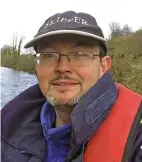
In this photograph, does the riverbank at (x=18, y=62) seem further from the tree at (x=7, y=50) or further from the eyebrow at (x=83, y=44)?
the eyebrow at (x=83, y=44)

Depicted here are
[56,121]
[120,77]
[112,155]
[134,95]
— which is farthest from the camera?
[120,77]

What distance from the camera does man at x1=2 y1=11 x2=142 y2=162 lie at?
1.38 meters

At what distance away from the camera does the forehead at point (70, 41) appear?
1488 mm

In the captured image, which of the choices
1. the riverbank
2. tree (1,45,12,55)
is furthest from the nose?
tree (1,45,12,55)

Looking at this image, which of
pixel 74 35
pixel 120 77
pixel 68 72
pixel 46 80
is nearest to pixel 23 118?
pixel 46 80

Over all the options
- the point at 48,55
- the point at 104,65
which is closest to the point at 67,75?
the point at 48,55

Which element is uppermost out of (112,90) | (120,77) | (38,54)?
(38,54)

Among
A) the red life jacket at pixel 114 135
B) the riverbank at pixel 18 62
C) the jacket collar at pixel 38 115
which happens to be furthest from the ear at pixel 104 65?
the riverbank at pixel 18 62

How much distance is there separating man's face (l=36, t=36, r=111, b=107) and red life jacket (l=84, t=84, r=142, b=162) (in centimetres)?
18

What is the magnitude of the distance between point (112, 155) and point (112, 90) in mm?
331

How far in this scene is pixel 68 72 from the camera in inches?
58.4

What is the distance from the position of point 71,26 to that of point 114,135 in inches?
21.8

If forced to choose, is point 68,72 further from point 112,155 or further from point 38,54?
point 112,155

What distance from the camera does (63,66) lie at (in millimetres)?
1481
